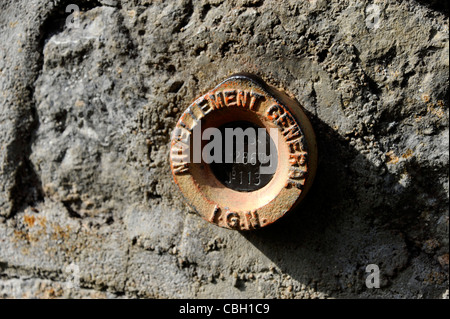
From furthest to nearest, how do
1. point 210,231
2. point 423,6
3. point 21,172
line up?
point 21,172, point 210,231, point 423,6

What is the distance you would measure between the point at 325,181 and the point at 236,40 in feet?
1.62

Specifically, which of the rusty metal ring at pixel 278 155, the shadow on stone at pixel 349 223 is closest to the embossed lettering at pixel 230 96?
the rusty metal ring at pixel 278 155

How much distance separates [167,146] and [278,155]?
→ 1.24 feet

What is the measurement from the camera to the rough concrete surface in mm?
1335

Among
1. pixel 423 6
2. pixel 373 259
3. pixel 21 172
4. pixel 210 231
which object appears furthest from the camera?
pixel 21 172

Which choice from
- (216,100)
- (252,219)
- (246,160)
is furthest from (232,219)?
(216,100)

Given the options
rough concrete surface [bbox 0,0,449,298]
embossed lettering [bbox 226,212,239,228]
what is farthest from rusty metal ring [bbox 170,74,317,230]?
rough concrete surface [bbox 0,0,449,298]

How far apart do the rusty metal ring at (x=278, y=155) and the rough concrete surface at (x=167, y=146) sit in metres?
0.14

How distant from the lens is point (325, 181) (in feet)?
4.60

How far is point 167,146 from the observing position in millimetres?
1504

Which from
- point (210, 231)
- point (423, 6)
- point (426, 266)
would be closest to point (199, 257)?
point (210, 231)

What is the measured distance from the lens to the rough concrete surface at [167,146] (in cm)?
133

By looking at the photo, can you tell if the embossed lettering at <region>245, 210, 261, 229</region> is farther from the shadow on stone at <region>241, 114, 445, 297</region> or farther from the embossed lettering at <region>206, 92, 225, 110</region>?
the embossed lettering at <region>206, 92, 225, 110</region>
